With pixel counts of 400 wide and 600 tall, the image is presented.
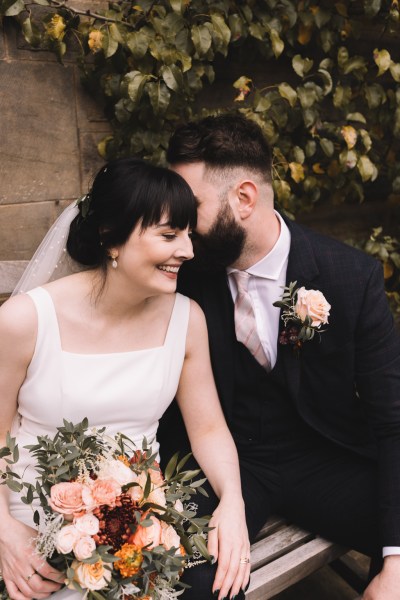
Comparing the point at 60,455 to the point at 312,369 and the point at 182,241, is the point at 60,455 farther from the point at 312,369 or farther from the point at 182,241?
the point at 312,369

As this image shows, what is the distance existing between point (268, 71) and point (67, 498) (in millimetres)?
2464

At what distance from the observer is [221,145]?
2201mm

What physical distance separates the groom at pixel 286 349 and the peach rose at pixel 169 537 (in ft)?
2.08

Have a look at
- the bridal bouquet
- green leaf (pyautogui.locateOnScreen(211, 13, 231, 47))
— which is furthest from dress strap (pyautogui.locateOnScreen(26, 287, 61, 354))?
green leaf (pyautogui.locateOnScreen(211, 13, 231, 47))

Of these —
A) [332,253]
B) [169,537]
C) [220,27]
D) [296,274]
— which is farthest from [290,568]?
[220,27]

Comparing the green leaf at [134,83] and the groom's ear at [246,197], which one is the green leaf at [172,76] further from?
the groom's ear at [246,197]

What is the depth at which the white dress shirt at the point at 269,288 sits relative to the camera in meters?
2.26

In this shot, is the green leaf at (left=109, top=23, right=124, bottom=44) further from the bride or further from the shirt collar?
the shirt collar

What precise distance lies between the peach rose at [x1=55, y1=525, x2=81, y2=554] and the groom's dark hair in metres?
1.32

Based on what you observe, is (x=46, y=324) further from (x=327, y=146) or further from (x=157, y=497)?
(x=327, y=146)

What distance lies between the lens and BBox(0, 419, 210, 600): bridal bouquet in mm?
1440

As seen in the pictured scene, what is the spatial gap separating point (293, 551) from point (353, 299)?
2.99ft

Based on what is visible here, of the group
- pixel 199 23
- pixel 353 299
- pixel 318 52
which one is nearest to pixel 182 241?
pixel 353 299

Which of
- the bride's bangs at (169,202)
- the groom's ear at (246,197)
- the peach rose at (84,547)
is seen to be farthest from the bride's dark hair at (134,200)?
the peach rose at (84,547)
